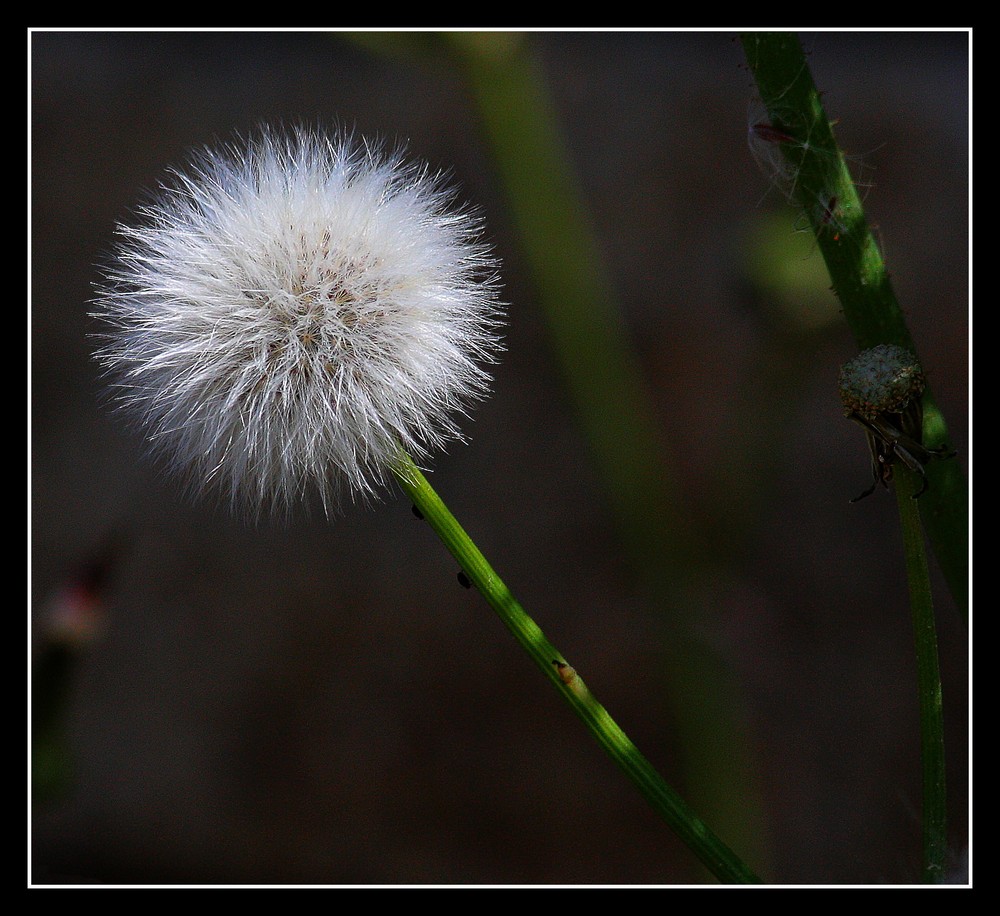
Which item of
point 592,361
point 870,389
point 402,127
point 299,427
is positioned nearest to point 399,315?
point 299,427

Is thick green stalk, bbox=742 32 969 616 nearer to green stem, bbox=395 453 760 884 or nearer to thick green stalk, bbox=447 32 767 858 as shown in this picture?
green stem, bbox=395 453 760 884

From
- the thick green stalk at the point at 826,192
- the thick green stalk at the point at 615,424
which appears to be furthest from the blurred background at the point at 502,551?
the thick green stalk at the point at 826,192

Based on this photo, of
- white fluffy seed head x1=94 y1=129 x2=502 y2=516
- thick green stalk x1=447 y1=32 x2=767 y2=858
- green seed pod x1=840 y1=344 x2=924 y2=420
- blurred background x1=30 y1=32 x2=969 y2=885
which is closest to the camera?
green seed pod x1=840 y1=344 x2=924 y2=420

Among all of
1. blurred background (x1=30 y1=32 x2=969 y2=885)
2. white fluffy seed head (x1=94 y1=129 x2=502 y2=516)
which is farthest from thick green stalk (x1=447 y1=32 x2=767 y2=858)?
white fluffy seed head (x1=94 y1=129 x2=502 y2=516)

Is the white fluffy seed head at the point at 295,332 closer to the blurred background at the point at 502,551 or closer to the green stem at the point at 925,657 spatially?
the green stem at the point at 925,657

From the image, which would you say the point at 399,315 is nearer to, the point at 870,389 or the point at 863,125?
the point at 870,389

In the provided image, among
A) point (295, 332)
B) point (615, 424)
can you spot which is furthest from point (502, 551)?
point (295, 332)
